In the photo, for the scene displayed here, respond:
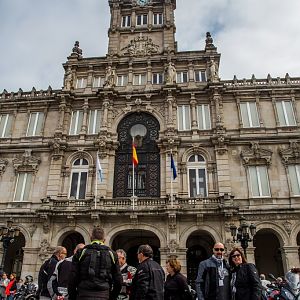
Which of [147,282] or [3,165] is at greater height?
[3,165]

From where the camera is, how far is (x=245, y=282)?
5949mm

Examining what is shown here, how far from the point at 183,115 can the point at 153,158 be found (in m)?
4.56

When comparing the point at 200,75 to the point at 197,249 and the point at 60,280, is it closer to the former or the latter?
the point at 197,249

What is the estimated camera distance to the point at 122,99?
26.9 metres

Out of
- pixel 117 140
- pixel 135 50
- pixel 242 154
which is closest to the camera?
pixel 242 154

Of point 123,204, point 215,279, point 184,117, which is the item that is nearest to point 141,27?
point 184,117

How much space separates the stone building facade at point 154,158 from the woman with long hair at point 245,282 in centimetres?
1437

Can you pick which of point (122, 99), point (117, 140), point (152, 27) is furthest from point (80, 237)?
point (152, 27)

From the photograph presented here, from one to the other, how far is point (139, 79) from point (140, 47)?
3.73 meters

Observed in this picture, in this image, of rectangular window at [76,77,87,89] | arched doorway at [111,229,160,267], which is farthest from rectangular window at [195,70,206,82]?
arched doorway at [111,229,160,267]

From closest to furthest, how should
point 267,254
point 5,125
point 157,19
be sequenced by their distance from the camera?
point 267,254
point 5,125
point 157,19

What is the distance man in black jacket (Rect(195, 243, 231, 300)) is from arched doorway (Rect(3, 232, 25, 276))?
20.9 m

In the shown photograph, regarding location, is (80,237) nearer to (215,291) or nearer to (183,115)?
(183,115)

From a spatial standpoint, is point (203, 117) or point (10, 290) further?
point (203, 117)
